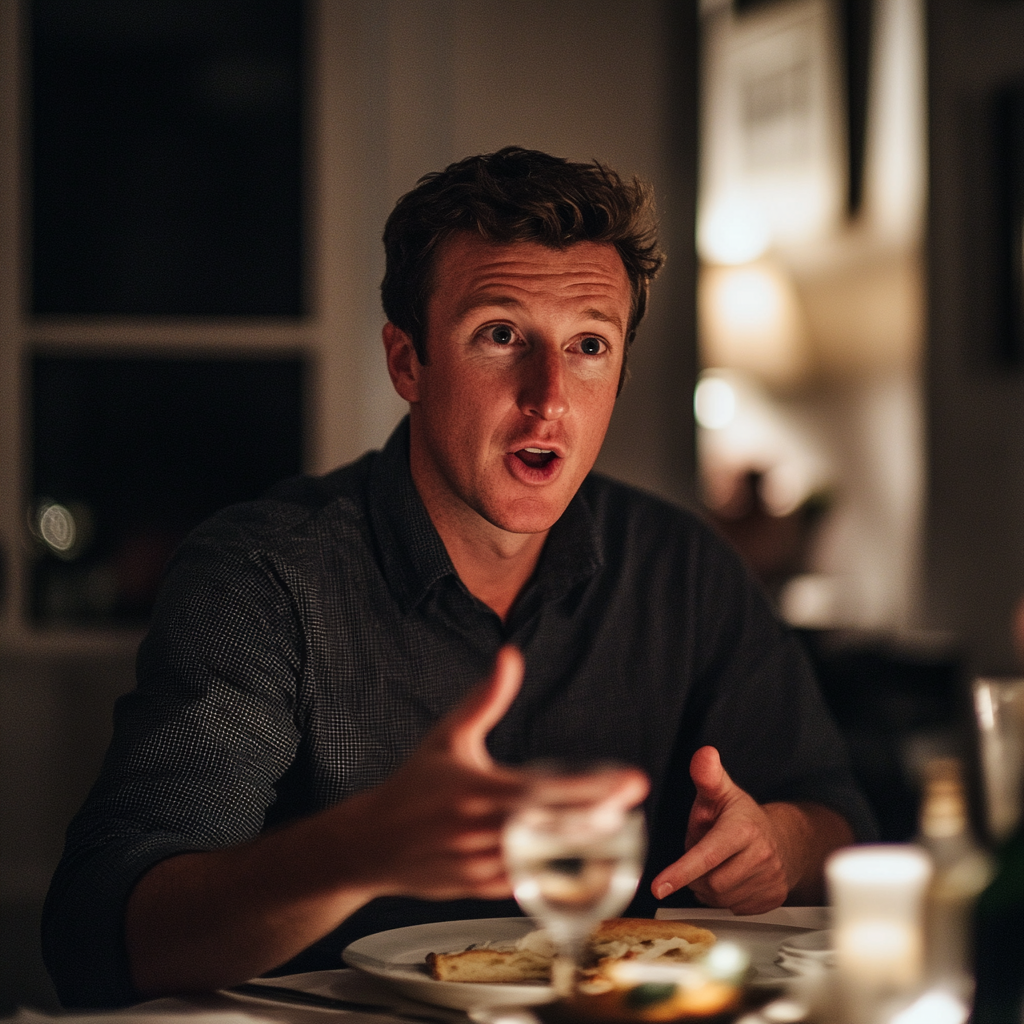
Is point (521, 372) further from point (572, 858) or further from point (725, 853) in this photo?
point (572, 858)

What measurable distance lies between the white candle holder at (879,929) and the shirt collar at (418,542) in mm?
685

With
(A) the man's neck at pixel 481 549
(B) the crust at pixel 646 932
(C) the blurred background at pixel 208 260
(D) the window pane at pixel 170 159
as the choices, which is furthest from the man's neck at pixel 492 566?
(D) the window pane at pixel 170 159

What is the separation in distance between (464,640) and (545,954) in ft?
1.64

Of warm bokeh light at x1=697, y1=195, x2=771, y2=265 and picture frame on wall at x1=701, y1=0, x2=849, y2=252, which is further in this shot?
warm bokeh light at x1=697, y1=195, x2=771, y2=265

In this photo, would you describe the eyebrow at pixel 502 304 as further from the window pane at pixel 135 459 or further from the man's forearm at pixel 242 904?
the window pane at pixel 135 459

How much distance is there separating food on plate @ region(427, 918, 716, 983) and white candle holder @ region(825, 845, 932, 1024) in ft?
0.61

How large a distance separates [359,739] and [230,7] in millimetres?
1794

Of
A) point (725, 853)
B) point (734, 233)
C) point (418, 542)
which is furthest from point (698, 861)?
point (734, 233)

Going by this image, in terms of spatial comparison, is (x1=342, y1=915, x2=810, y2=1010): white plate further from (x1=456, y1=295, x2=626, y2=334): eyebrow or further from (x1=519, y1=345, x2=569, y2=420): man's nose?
(x1=456, y1=295, x2=626, y2=334): eyebrow

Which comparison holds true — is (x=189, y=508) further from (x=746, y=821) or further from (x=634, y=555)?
(x=746, y=821)

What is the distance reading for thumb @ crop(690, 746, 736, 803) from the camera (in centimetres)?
103

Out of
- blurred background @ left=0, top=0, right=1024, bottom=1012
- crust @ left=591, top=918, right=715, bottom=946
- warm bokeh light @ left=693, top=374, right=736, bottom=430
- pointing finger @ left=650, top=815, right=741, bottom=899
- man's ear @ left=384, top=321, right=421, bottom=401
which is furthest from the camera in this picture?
warm bokeh light @ left=693, top=374, right=736, bottom=430

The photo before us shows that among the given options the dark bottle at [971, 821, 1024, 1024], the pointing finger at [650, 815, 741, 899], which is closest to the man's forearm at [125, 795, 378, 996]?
the pointing finger at [650, 815, 741, 899]

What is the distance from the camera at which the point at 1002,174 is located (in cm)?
344
